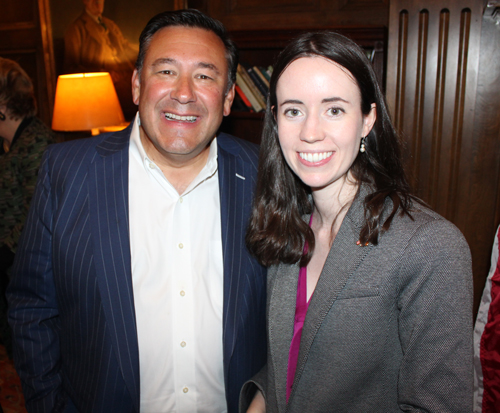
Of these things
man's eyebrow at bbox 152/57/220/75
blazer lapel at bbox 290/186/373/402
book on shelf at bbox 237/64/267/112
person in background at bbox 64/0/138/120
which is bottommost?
blazer lapel at bbox 290/186/373/402

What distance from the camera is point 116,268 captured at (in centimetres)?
134

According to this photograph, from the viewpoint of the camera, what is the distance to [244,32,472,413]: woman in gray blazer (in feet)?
3.21

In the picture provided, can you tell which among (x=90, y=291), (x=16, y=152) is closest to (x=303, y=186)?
(x=90, y=291)

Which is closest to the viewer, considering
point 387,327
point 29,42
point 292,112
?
point 387,327

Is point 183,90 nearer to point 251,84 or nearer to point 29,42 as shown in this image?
point 251,84

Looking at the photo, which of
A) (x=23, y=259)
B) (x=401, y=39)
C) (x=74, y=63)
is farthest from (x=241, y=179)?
(x=74, y=63)

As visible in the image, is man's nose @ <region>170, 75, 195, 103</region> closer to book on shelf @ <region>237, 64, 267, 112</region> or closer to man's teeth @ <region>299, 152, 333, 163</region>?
man's teeth @ <region>299, 152, 333, 163</region>

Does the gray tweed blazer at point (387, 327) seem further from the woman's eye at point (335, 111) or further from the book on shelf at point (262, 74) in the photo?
the book on shelf at point (262, 74)

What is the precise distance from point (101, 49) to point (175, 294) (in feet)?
10.2

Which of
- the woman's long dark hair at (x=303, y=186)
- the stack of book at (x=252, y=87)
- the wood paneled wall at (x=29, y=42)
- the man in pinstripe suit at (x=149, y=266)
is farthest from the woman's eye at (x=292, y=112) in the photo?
the wood paneled wall at (x=29, y=42)

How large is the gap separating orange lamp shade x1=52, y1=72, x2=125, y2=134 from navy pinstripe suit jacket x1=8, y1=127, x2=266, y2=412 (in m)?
1.97

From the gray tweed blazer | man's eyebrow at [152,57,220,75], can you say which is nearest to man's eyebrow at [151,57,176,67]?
man's eyebrow at [152,57,220,75]

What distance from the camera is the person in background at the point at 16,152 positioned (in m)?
2.57

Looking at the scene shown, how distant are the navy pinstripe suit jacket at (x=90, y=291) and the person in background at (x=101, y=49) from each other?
92.8 inches
